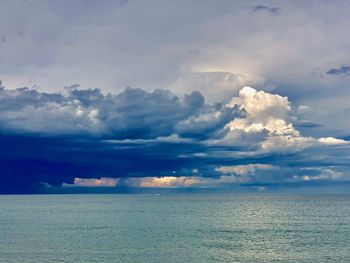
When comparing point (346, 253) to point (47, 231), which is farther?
point (47, 231)

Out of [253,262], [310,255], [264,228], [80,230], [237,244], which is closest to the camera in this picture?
[253,262]

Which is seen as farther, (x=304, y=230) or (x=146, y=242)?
(x=304, y=230)

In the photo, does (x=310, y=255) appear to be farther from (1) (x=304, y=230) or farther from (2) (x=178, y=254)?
(1) (x=304, y=230)

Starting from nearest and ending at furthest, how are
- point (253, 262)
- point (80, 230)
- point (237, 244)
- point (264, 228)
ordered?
point (253, 262) → point (237, 244) → point (80, 230) → point (264, 228)

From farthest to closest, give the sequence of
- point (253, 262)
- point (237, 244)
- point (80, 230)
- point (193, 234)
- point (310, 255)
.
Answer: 1. point (80, 230)
2. point (193, 234)
3. point (237, 244)
4. point (310, 255)
5. point (253, 262)

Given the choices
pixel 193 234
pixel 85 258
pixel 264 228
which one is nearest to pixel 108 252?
pixel 85 258

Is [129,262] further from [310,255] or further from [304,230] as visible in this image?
[304,230]

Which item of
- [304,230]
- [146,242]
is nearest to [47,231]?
[146,242]

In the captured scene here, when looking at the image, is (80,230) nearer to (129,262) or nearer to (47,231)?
(47,231)

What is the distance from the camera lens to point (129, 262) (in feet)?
275

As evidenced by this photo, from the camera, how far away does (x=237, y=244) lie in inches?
4112

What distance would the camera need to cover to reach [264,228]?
142000mm

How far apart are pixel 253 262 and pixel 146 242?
97.6ft

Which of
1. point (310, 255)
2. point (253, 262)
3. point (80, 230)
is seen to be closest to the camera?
point (253, 262)
